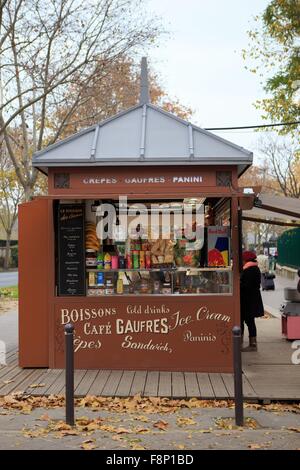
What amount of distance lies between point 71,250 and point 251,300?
3.32m

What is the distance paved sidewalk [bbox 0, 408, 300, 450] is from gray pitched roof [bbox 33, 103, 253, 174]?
3634 millimetres

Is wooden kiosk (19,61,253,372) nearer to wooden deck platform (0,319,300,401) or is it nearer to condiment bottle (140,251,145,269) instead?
condiment bottle (140,251,145,269)

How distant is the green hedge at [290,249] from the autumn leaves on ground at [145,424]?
804 inches

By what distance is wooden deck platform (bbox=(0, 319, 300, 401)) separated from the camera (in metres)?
7.48

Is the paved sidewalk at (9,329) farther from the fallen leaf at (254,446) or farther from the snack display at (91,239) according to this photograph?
the fallen leaf at (254,446)

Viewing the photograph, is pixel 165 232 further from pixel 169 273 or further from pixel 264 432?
pixel 264 432

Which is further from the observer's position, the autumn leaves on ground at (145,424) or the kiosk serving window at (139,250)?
the kiosk serving window at (139,250)

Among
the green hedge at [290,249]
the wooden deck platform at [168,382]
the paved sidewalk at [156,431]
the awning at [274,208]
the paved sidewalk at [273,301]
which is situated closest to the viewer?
the paved sidewalk at [156,431]

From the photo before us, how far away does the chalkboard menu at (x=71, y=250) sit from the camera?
29.5 feet

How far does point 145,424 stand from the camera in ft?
20.5

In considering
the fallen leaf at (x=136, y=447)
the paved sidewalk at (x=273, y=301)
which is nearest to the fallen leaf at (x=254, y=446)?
the fallen leaf at (x=136, y=447)

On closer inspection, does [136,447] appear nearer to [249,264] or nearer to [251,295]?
[251,295]

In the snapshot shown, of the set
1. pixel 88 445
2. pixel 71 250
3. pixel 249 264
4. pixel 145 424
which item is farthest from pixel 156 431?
pixel 249 264
